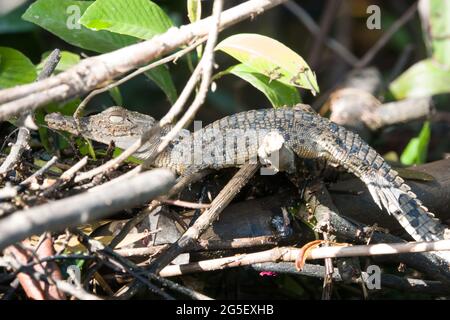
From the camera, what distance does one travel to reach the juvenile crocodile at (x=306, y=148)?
7.49ft

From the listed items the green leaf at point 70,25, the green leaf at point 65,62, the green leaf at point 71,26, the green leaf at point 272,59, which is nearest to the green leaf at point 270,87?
the green leaf at point 272,59

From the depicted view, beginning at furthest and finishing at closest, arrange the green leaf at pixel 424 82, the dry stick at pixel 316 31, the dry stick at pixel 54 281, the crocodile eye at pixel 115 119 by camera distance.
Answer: the dry stick at pixel 316 31 < the green leaf at pixel 424 82 < the crocodile eye at pixel 115 119 < the dry stick at pixel 54 281

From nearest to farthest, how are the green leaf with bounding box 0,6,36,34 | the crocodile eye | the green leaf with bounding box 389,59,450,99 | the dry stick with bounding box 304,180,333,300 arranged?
the dry stick with bounding box 304,180,333,300 → the crocodile eye → the green leaf with bounding box 389,59,450,99 → the green leaf with bounding box 0,6,36,34

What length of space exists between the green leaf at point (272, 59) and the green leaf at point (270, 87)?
8cm

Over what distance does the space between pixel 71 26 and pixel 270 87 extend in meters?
0.82

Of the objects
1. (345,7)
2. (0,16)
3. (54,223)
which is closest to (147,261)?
(54,223)

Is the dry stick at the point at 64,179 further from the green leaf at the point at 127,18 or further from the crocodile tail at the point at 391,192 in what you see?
the crocodile tail at the point at 391,192

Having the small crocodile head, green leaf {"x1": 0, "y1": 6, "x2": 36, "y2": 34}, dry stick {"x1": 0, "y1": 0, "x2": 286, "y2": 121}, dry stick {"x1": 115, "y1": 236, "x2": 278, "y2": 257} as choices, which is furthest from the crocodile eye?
green leaf {"x1": 0, "y1": 6, "x2": 36, "y2": 34}

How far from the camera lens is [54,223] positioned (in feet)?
4.12

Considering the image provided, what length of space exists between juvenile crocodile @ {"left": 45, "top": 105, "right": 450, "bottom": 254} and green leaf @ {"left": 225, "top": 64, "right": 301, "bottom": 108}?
159mm

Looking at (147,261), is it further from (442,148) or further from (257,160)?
(442,148)

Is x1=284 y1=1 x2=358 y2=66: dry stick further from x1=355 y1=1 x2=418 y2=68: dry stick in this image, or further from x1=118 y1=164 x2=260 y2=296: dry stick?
x1=118 y1=164 x2=260 y2=296: dry stick

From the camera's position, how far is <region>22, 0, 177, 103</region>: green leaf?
8.45ft

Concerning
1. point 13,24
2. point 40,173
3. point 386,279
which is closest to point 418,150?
point 386,279
